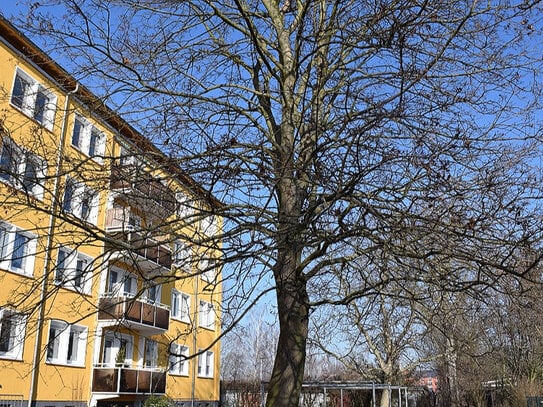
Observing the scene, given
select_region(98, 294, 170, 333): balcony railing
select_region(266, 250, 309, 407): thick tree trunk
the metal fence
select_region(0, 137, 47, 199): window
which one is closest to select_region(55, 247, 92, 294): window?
select_region(0, 137, 47, 199): window

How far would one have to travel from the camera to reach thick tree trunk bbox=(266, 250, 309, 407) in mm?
5936

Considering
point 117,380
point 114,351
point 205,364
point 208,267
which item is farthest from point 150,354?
point 208,267

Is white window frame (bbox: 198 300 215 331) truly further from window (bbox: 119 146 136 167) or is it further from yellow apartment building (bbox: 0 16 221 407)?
window (bbox: 119 146 136 167)

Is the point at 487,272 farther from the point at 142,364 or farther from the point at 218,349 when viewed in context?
the point at 218,349

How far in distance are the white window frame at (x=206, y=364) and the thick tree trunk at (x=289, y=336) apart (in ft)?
93.2

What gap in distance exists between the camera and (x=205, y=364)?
34.4 meters

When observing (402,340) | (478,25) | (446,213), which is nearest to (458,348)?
(446,213)

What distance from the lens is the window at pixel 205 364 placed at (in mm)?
33438

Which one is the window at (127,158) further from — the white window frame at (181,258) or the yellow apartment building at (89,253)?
the white window frame at (181,258)

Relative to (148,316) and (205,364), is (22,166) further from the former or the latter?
(205,364)

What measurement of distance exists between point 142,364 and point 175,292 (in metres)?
5.61

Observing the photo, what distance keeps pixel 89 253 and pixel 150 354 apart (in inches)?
279

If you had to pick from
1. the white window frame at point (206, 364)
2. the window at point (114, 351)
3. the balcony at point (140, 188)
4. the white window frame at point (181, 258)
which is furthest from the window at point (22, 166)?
the white window frame at point (206, 364)

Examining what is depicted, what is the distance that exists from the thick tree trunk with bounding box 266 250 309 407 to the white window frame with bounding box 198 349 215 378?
28.4m
